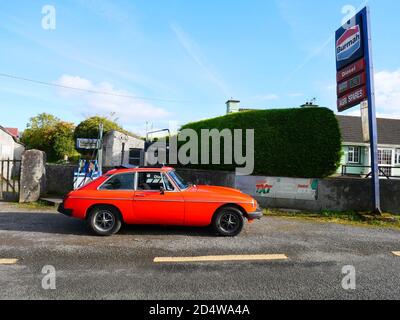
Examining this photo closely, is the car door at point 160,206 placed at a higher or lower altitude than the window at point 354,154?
lower

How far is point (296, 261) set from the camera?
16.5ft

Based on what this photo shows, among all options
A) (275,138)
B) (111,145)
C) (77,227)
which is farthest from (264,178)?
(111,145)

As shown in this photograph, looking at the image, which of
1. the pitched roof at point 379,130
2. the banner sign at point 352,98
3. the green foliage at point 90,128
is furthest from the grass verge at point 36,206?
the pitched roof at point 379,130

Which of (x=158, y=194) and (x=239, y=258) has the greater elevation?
(x=158, y=194)

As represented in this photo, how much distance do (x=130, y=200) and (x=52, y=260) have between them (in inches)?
75.3

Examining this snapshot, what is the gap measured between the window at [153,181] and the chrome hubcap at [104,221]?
85 cm

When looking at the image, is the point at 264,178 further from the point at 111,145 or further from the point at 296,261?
the point at 111,145

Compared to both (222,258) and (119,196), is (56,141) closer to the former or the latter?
(119,196)

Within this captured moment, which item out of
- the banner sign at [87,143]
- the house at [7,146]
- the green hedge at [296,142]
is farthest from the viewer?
the house at [7,146]

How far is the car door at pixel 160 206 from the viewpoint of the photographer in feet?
21.0

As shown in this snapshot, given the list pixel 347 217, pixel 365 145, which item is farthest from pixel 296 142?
pixel 365 145

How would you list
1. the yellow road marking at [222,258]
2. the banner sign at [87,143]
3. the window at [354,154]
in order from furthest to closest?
the window at [354,154], the banner sign at [87,143], the yellow road marking at [222,258]

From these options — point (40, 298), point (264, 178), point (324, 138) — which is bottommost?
point (40, 298)

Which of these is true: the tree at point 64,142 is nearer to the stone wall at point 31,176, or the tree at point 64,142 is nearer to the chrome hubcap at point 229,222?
the stone wall at point 31,176
